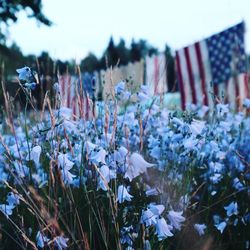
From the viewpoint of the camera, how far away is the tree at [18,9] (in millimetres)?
6309

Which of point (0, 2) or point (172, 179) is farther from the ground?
point (0, 2)

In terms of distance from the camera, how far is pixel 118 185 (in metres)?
2.04

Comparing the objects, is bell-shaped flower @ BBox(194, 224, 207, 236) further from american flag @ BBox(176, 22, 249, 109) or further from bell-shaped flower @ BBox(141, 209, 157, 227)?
american flag @ BBox(176, 22, 249, 109)

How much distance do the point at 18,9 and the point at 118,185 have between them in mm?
5255

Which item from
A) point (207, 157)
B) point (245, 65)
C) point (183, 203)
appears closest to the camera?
point (183, 203)

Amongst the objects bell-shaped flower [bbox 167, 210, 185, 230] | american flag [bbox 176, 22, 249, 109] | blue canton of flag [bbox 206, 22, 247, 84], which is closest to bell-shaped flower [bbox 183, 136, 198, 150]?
bell-shaped flower [bbox 167, 210, 185, 230]

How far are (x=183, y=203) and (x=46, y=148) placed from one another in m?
0.67

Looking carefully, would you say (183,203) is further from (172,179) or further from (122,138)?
(122,138)

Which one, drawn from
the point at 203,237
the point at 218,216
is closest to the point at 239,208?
the point at 218,216

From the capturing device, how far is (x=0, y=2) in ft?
19.6

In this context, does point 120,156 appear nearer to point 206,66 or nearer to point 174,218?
point 174,218

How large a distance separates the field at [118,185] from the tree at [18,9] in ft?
13.1

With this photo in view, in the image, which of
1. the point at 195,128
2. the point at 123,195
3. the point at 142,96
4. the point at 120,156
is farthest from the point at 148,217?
the point at 142,96

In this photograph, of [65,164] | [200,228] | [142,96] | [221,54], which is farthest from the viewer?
[221,54]
